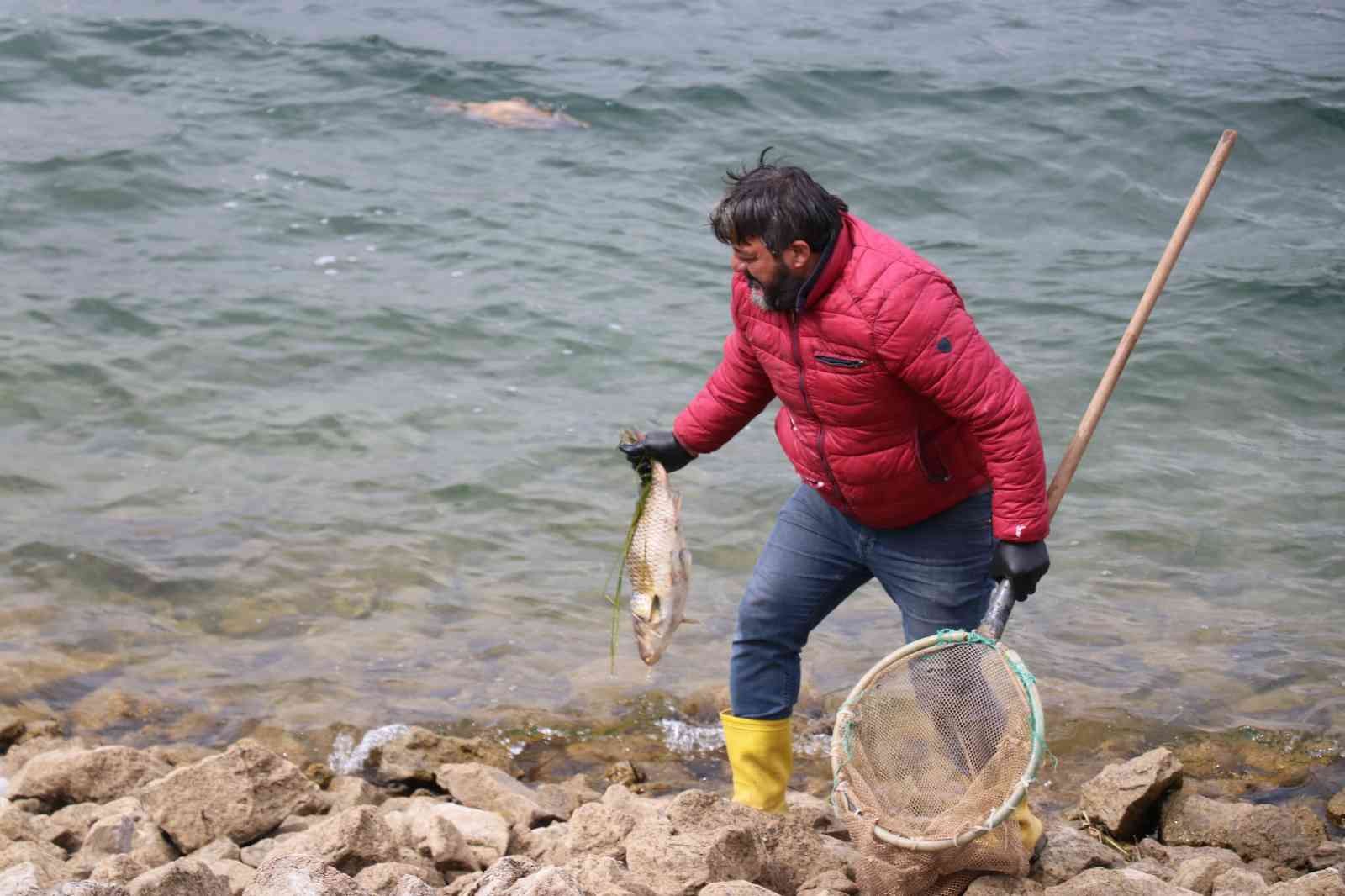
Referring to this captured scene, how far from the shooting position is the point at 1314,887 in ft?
12.4

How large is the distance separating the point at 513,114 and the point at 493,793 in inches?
424

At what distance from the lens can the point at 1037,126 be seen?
597 inches

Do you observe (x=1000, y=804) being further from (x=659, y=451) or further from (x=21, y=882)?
(x=21, y=882)

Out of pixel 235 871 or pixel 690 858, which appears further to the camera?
pixel 235 871

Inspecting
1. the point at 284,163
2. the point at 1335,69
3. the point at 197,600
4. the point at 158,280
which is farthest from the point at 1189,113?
the point at 197,600

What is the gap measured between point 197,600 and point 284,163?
23.2 feet

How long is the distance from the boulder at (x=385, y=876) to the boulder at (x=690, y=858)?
575mm

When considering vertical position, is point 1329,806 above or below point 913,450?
below

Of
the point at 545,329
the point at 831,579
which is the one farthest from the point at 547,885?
the point at 545,329

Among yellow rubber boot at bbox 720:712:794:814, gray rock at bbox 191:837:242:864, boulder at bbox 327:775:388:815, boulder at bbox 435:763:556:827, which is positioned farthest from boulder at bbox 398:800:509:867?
yellow rubber boot at bbox 720:712:794:814

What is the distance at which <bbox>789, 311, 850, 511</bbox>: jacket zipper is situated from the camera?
393 cm

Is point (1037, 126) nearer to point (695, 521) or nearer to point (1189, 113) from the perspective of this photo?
point (1189, 113)

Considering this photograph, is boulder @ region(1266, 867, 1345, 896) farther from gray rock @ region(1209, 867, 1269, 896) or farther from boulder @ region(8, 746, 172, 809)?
boulder @ region(8, 746, 172, 809)

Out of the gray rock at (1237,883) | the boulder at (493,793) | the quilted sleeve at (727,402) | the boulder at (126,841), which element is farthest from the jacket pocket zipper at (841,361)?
the boulder at (126,841)
